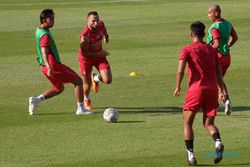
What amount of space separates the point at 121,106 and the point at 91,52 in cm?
134

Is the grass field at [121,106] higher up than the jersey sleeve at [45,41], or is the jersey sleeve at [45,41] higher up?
the jersey sleeve at [45,41]

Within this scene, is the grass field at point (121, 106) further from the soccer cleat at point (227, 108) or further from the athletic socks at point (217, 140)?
the athletic socks at point (217, 140)

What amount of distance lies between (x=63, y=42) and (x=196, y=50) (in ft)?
56.5

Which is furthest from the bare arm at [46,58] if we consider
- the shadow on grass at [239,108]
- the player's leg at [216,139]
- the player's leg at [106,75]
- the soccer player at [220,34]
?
the player's leg at [216,139]

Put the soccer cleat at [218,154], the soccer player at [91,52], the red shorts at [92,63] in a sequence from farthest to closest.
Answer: the red shorts at [92,63], the soccer player at [91,52], the soccer cleat at [218,154]

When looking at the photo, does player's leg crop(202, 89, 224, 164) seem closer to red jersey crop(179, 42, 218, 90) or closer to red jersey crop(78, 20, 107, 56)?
red jersey crop(179, 42, 218, 90)

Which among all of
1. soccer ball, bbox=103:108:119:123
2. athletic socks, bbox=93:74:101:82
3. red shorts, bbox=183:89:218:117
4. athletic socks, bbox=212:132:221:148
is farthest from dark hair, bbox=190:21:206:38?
athletic socks, bbox=93:74:101:82

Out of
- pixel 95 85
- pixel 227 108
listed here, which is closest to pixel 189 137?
pixel 227 108

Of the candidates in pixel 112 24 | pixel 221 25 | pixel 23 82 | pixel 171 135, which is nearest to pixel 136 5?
pixel 112 24

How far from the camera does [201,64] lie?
13242 mm

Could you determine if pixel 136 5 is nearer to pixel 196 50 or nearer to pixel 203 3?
pixel 203 3

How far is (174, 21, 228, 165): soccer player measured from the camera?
1319cm

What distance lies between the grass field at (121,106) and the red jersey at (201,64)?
3.90 feet

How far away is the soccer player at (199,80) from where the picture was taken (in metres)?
13.2
